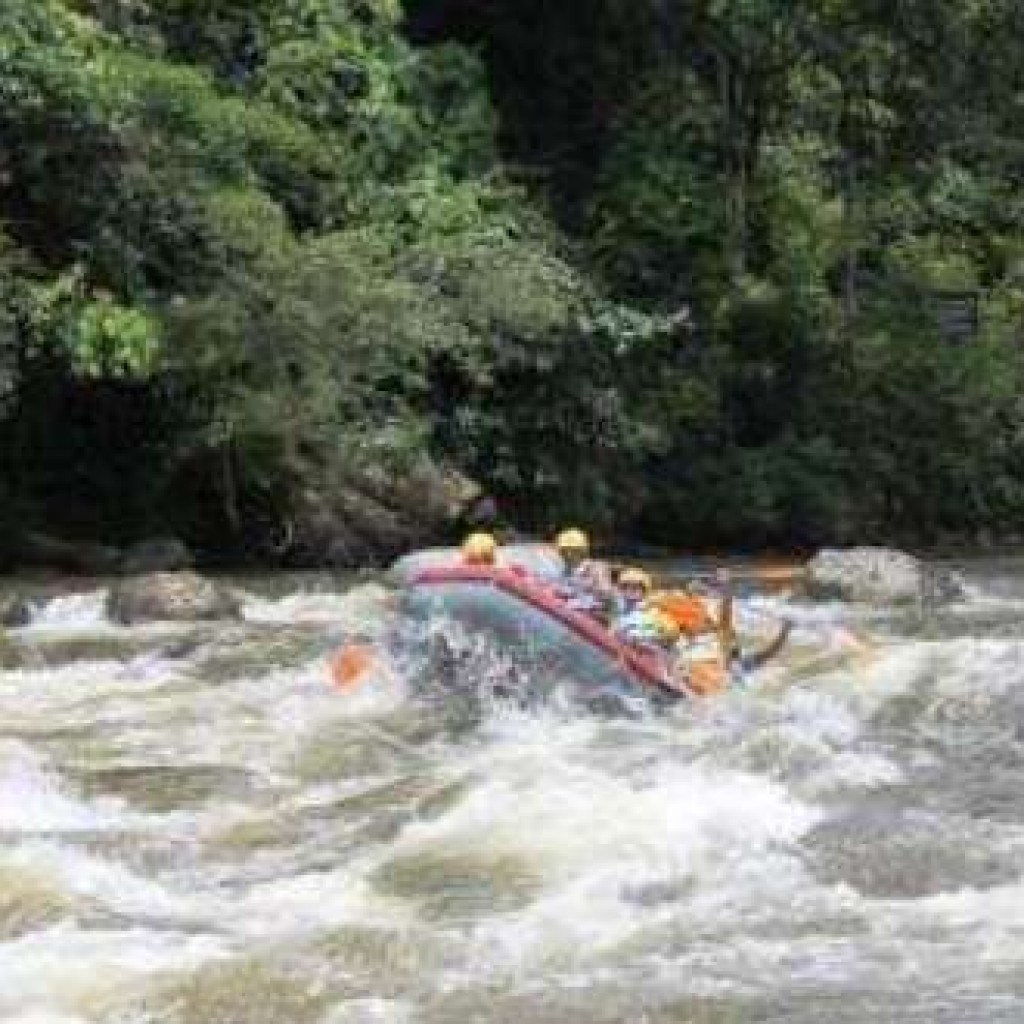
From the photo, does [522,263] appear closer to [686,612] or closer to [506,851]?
[686,612]

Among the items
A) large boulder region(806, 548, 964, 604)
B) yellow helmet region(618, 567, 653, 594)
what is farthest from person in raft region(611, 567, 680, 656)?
large boulder region(806, 548, 964, 604)

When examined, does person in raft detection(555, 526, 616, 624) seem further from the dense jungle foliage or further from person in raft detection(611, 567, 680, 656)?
the dense jungle foliage

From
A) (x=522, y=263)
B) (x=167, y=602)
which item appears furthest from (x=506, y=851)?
(x=522, y=263)

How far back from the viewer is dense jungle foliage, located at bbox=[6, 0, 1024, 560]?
17125mm

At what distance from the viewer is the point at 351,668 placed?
39.0 feet

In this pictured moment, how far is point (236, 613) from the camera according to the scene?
1471 cm

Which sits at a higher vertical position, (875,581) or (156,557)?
(156,557)

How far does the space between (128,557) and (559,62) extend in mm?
8564

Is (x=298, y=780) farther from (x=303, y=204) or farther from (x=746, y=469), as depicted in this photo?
(x=746, y=469)

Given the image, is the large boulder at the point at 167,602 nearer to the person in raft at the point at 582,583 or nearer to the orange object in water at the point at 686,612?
the person in raft at the point at 582,583

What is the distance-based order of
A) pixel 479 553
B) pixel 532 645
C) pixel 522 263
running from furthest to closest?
1. pixel 522 263
2. pixel 479 553
3. pixel 532 645

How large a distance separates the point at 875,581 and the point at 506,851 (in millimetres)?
8817

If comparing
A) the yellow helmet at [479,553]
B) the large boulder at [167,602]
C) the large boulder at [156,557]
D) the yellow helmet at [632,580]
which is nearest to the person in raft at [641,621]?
the yellow helmet at [632,580]

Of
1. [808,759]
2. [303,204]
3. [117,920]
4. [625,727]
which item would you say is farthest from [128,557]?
[117,920]
